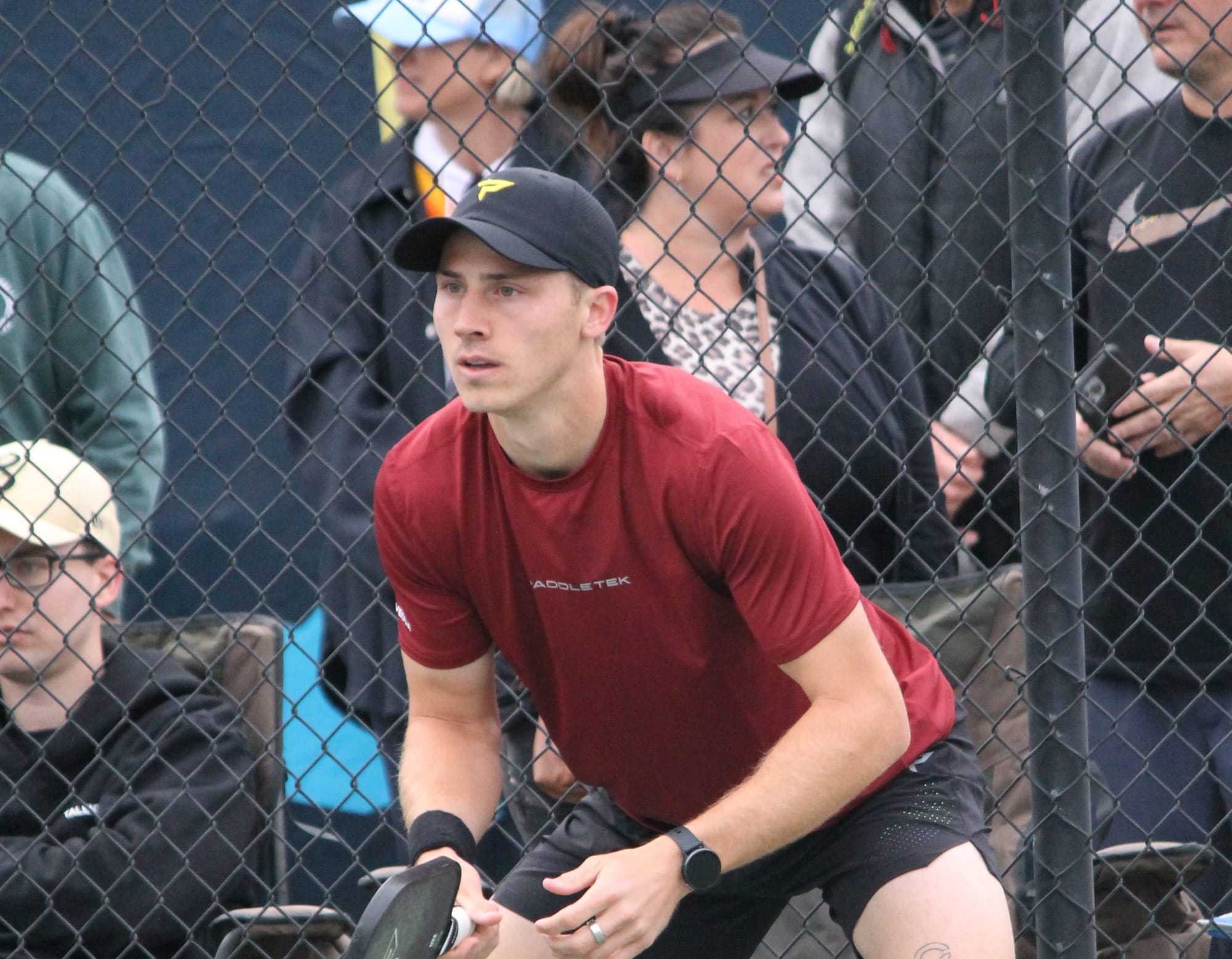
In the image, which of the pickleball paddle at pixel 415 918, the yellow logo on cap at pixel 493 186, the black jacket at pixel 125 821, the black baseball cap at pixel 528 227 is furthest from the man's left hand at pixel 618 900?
the black jacket at pixel 125 821

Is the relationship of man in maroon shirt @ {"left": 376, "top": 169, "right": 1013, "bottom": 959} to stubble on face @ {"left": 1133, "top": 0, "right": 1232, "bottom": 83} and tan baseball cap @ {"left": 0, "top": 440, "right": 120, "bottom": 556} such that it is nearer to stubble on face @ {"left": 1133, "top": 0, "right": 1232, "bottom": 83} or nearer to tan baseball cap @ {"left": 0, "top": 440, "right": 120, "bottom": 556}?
tan baseball cap @ {"left": 0, "top": 440, "right": 120, "bottom": 556}

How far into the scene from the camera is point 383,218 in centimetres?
329

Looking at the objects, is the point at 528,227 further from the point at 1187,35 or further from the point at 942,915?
the point at 1187,35

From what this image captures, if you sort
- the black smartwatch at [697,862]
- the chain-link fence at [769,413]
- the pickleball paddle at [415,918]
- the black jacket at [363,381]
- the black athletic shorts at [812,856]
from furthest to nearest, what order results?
the black jacket at [363,381] < the chain-link fence at [769,413] < the black athletic shorts at [812,856] < the black smartwatch at [697,862] < the pickleball paddle at [415,918]

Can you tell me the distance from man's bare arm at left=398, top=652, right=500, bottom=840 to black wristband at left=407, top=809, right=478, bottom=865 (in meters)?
0.03

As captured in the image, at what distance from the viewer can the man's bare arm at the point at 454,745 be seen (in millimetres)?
2342

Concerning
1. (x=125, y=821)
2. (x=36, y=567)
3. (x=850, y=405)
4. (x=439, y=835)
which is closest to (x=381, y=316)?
(x=36, y=567)

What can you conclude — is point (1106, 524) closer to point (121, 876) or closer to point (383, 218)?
point (383, 218)

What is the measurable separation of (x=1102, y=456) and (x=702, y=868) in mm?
1271

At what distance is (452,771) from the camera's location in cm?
236

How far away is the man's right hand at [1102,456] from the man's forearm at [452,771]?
1.20 meters

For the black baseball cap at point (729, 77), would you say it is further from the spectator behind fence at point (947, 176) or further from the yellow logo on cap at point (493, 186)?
the yellow logo on cap at point (493, 186)

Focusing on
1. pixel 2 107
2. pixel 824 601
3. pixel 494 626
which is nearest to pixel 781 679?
pixel 824 601

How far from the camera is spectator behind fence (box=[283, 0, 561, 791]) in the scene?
126 inches
